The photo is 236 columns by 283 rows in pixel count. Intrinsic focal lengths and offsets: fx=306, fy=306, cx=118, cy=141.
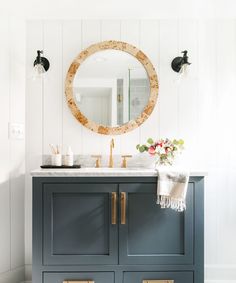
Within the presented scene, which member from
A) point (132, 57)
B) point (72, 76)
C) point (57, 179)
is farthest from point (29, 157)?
point (132, 57)

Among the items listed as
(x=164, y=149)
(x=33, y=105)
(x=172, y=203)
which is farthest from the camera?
(x=33, y=105)

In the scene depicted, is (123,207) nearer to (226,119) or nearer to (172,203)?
(172,203)

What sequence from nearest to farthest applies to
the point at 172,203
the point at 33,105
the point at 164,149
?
1. the point at 172,203
2. the point at 164,149
3. the point at 33,105

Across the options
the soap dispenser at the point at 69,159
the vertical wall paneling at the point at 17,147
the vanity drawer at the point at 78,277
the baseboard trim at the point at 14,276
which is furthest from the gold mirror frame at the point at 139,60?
the baseboard trim at the point at 14,276

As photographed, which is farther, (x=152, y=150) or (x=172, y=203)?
(x=152, y=150)

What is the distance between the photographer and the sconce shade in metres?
2.38

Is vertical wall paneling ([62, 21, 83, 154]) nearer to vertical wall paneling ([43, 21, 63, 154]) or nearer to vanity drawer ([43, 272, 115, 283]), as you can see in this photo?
vertical wall paneling ([43, 21, 63, 154])

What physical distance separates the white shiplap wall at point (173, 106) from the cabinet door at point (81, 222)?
0.54 meters

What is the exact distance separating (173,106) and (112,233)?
113cm

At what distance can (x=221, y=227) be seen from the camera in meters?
2.51

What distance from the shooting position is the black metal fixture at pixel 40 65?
238 cm

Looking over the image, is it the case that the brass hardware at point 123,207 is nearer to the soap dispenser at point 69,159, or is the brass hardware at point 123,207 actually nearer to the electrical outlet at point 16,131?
the soap dispenser at point 69,159

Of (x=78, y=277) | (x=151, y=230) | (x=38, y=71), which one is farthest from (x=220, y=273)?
(x=38, y=71)

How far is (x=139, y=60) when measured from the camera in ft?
8.11
